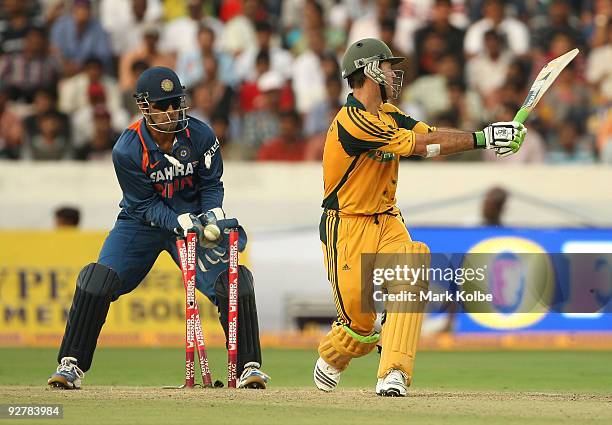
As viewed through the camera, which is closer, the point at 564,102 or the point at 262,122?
the point at 262,122

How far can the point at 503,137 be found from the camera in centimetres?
838

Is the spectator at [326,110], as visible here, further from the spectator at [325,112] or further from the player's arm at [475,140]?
the player's arm at [475,140]

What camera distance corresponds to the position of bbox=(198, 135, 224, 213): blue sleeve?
30.1ft

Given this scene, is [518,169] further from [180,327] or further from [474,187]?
[180,327]

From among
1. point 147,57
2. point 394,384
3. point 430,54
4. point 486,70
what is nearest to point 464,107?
point 486,70

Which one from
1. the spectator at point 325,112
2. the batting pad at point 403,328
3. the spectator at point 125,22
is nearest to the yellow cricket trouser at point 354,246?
the batting pad at point 403,328

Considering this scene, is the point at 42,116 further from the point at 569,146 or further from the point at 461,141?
the point at 461,141

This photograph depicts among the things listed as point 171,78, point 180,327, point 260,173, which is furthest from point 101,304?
point 260,173

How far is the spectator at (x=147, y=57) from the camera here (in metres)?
17.3

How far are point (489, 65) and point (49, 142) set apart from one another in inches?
213

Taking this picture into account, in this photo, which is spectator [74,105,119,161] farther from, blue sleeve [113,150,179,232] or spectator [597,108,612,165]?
blue sleeve [113,150,179,232]

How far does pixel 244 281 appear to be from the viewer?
361 inches

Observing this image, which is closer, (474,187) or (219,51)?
(474,187)

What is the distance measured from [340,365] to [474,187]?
20.2 feet
